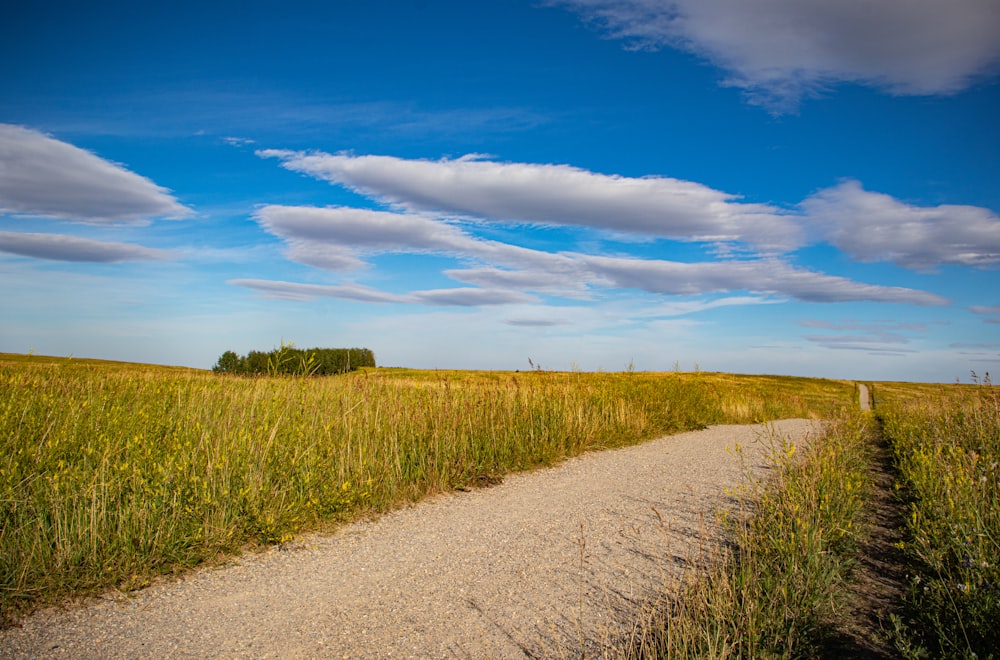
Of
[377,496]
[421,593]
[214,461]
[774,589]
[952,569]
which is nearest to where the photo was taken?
[774,589]

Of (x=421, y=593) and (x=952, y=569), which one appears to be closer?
(x=421, y=593)

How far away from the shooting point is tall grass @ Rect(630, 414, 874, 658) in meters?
3.38

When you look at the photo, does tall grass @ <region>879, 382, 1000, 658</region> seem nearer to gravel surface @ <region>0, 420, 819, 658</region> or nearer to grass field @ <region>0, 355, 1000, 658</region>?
grass field @ <region>0, 355, 1000, 658</region>

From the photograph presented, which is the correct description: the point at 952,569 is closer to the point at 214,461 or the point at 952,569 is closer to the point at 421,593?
the point at 421,593

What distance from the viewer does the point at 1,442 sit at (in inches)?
235

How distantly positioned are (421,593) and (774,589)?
2.62 meters

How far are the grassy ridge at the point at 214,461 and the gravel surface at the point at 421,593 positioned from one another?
35 cm

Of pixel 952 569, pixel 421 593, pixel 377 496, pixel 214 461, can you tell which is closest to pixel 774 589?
pixel 952 569

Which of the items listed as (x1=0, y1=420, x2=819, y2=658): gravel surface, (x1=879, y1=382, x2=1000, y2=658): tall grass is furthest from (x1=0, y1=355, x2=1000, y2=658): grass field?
(x1=0, y1=420, x2=819, y2=658): gravel surface

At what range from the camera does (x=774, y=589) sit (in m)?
4.07

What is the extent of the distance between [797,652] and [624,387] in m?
12.7

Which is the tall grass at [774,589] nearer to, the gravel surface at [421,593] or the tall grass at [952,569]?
the gravel surface at [421,593]

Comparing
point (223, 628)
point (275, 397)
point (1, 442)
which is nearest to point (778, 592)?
point (223, 628)

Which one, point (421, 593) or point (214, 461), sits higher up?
point (214, 461)
